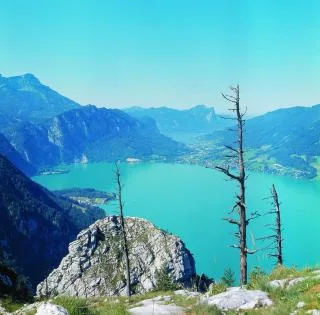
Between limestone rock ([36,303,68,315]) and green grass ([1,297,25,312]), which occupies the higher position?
limestone rock ([36,303,68,315])

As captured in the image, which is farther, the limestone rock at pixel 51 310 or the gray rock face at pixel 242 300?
the gray rock face at pixel 242 300

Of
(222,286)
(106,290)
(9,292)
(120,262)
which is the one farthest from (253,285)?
(120,262)

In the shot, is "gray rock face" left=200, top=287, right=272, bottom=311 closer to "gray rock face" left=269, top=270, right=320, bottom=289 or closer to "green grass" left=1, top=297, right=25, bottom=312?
"gray rock face" left=269, top=270, right=320, bottom=289

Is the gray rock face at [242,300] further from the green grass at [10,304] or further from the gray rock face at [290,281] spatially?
the green grass at [10,304]

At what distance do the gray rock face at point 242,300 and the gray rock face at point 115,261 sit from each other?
63.4 metres

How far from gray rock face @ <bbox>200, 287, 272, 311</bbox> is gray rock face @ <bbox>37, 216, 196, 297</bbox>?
6337cm

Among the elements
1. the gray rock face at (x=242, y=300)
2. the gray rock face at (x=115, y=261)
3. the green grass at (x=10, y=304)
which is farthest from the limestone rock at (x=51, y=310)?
the gray rock face at (x=115, y=261)

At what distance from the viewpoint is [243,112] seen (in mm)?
29828

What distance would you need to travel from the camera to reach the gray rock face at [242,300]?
15.1 metres

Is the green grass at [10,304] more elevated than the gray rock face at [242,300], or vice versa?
the gray rock face at [242,300]

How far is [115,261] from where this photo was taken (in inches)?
3287

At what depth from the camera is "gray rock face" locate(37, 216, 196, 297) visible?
8031 cm

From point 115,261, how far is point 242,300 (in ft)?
231

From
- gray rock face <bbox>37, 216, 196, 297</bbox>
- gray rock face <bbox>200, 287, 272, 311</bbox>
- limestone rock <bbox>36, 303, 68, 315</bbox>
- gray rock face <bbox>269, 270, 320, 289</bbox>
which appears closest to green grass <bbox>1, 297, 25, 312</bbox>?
limestone rock <bbox>36, 303, 68, 315</bbox>
